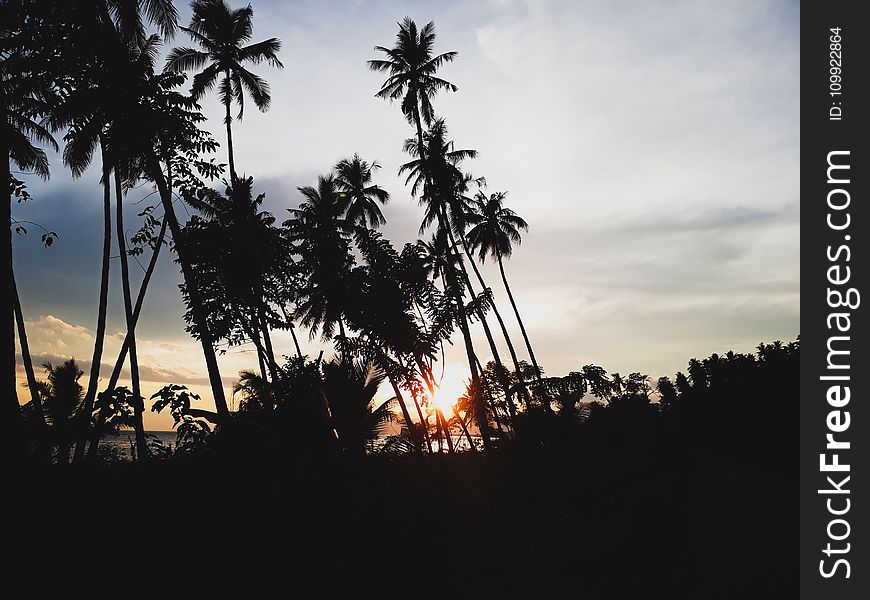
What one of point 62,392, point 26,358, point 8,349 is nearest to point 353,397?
point 8,349

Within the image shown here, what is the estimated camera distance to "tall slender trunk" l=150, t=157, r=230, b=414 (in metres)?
10.7

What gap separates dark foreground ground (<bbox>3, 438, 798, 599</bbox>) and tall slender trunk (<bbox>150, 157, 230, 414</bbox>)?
181 cm

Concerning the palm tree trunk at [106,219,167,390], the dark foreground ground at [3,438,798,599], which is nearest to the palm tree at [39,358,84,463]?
the palm tree trunk at [106,219,167,390]

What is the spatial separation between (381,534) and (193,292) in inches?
292

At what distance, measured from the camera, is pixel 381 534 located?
833 cm

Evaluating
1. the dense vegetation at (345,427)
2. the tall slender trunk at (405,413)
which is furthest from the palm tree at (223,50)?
the tall slender trunk at (405,413)

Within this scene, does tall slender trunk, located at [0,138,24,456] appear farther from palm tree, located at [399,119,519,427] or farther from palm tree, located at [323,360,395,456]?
palm tree, located at [399,119,519,427]

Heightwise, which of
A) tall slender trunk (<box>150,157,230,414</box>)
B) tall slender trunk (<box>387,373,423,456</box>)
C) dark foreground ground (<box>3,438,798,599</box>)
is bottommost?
dark foreground ground (<box>3,438,798,599</box>)

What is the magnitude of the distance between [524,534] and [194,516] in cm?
614

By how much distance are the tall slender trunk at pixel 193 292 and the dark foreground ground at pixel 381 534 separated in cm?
181

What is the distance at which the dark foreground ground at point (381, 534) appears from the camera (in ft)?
20.0

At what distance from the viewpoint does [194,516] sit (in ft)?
24.5

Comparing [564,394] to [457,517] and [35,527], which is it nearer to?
[457,517]
